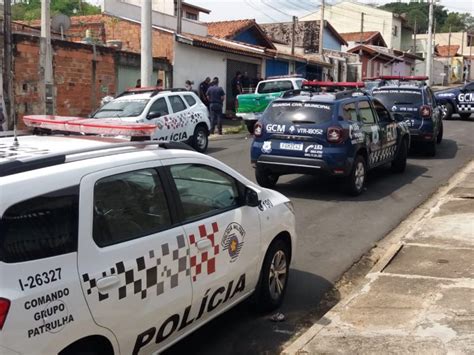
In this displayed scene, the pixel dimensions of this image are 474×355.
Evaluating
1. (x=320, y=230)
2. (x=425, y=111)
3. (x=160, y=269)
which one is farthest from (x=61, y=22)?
(x=160, y=269)

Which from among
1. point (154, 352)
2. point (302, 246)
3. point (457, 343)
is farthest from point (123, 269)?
point (302, 246)

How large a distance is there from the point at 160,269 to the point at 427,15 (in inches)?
3619

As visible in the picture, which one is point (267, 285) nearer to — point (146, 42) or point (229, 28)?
point (146, 42)

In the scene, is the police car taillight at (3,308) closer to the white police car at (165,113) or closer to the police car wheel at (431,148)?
the white police car at (165,113)

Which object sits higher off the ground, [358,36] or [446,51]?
[446,51]

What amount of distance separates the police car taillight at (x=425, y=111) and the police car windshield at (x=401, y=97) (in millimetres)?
172

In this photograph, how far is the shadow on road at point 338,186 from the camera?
9812mm

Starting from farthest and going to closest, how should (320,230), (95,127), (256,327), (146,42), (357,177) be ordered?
(146,42) < (357,177) < (320,230) < (256,327) < (95,127)

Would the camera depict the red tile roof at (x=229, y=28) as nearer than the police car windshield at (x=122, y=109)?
No

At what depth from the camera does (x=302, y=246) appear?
707 centimetres

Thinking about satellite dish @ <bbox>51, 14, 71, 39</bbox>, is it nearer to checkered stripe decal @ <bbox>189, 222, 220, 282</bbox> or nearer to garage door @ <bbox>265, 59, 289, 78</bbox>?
garage door @ <bbox>265, 59, 289, 78</bbox>

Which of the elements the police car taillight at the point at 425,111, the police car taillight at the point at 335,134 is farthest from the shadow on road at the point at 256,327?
the police car taillight at the point at 425,111

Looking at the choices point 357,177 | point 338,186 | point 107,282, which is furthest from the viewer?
point 338,186

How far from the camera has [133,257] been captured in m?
3.34
